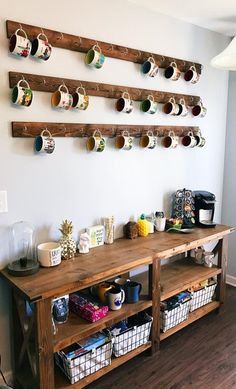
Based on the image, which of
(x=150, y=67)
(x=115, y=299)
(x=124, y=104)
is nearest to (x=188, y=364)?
(x=115, y=299)

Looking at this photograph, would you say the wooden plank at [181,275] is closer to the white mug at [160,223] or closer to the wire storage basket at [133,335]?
the wire storage basket at [133,335]

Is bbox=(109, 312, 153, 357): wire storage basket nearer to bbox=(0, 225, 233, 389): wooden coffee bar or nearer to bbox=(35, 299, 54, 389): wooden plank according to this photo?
bbox=(0, 225, 233, 389): wooden coffee bar

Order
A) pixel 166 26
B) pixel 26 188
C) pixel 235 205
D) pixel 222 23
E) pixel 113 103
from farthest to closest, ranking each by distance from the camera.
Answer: pixel 235 205
pixel 222 23
pixel 166 26
pixel 113 103
pixel 26 188

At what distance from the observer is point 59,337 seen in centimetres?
176

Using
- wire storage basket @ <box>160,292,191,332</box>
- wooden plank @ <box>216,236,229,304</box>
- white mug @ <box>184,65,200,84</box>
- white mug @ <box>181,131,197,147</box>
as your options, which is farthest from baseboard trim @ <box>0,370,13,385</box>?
white mug @ <box>184,65,200,84</box>

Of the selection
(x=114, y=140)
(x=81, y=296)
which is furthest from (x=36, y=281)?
(x=114, y=140)

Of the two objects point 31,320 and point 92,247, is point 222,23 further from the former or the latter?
point 31,320

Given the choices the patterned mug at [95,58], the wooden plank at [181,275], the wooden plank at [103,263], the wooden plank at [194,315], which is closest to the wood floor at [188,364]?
the wooden plank at [194,315]

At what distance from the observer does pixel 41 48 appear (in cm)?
179

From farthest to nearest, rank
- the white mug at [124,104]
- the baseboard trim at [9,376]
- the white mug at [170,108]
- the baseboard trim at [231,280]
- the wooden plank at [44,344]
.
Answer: the baseboard trim at [231,280], the white mug at [170,108], the white mug at [124,104], the baseboard trim at [9,376], the wooden plank at [44,344]

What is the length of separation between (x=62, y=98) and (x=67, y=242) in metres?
0.83

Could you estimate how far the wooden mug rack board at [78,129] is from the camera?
72.7 inches

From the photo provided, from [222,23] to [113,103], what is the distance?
121cm

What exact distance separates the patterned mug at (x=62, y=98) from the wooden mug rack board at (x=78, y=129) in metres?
0.11
